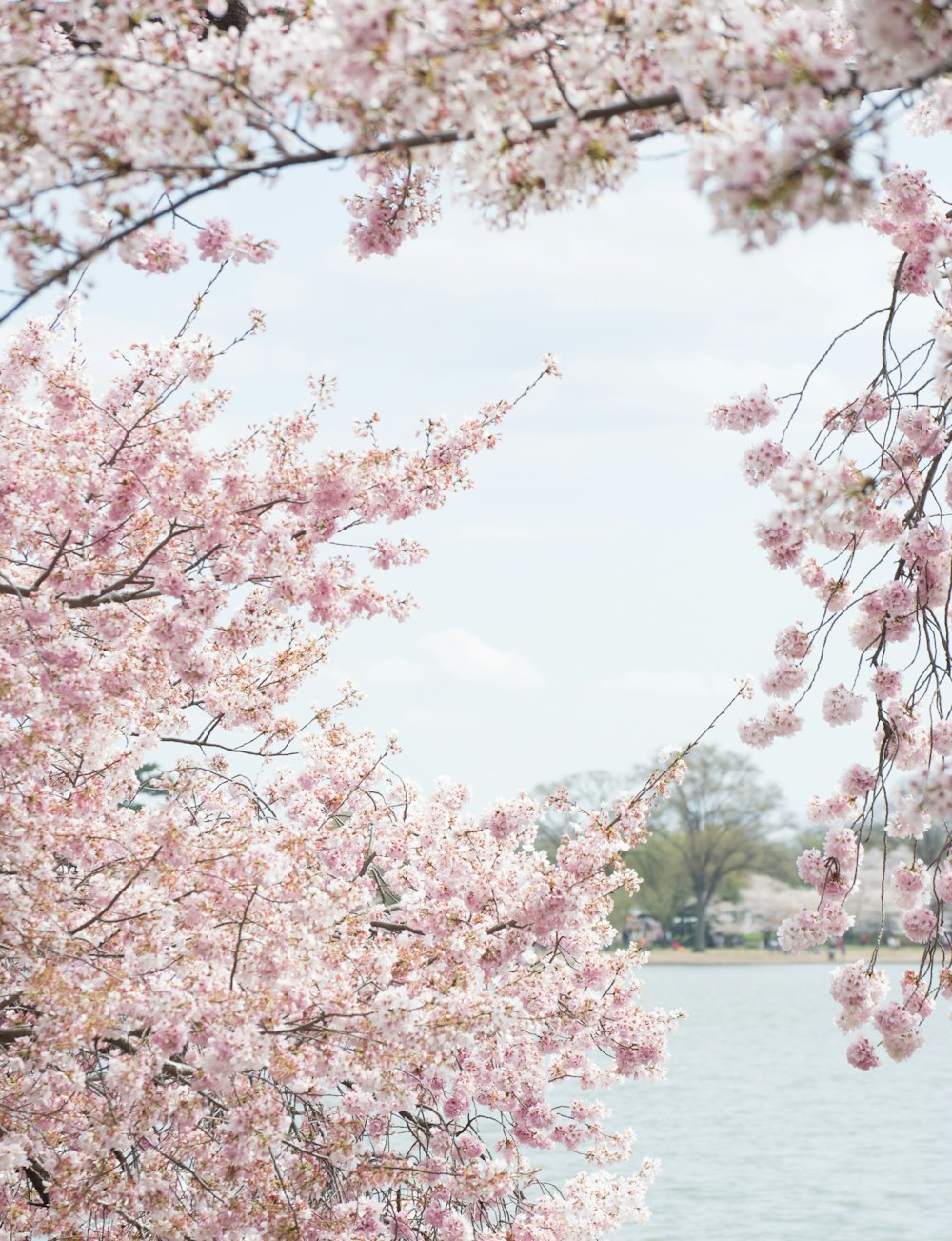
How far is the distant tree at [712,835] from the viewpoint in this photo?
60375mm

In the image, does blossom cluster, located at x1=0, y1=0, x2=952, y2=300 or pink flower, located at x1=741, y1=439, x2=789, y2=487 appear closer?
blossom cluster, located at x1=0, y1=0, x2=952, y2=300

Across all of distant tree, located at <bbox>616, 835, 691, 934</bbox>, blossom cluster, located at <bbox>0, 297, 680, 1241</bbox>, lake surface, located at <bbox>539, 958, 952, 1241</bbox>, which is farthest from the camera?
distant tree, located at <bbox>616, 835, 691, 934</bbox>

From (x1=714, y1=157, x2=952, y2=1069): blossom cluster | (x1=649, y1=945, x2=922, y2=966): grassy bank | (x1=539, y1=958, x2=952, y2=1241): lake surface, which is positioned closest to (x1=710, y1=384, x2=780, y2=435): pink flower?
(x1=714, y1=157, x2=952, y2=1069): blossom cluster

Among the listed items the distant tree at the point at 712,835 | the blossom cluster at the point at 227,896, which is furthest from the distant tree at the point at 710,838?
the blossom cluster at the point at 227,896

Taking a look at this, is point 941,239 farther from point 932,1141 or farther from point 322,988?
point 932,1141

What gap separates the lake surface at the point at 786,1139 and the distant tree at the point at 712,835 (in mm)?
21730

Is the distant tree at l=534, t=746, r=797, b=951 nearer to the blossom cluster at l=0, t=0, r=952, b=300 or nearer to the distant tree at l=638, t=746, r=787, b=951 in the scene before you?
the distant tree at l=638, t=746, r=787, b=951

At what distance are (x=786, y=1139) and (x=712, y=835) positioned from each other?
40.5 metres

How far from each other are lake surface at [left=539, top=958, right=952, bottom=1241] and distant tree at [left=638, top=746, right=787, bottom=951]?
71.3ft

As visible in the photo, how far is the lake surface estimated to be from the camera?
15320mm

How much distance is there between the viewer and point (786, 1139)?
68.2 ft

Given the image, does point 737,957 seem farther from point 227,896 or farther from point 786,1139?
point 227,896

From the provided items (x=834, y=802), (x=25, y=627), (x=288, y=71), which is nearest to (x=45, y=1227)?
(x=25, y=627)

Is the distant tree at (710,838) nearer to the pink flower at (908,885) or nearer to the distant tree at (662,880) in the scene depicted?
the distant tree at (662,880)
